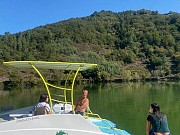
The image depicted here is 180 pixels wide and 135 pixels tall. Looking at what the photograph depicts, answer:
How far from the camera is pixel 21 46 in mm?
113812

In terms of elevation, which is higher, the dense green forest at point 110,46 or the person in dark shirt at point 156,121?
the dense green forest at point 110,46

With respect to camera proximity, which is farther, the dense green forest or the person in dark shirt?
the dense green forest

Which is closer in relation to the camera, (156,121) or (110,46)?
(156,121)

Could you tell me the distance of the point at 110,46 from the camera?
138625 mm

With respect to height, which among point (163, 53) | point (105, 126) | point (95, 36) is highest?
point (95, 36)

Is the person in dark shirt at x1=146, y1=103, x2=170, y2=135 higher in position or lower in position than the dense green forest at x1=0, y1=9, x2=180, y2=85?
lower

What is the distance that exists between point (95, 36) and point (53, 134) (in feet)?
455

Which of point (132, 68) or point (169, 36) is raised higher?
point (169, 36)

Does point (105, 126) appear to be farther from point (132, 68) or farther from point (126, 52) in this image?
point (126, 52)

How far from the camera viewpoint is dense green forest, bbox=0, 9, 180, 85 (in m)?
92.3

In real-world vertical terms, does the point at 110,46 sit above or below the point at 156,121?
above

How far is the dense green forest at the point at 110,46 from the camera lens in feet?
303

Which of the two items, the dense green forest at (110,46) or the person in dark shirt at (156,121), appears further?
the dense green forest at (110,46)

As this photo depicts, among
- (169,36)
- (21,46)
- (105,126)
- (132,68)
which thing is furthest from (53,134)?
(169,36)
